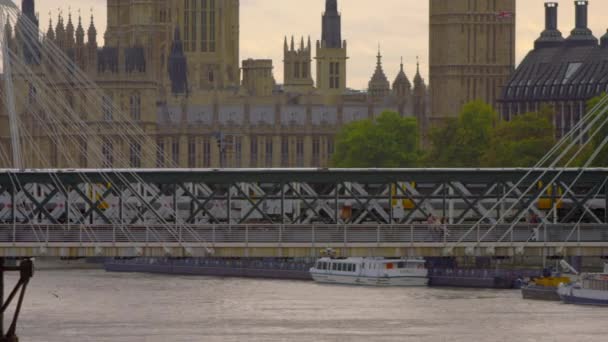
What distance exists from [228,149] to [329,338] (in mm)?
103408

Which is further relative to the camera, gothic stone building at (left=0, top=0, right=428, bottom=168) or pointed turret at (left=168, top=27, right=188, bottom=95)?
pointed turret at (left=168, top=27, right=188, bottom=95)

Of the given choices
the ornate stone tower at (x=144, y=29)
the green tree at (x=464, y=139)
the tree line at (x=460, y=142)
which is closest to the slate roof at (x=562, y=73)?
the tree line at (x=460, y=142)

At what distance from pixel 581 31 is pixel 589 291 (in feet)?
304

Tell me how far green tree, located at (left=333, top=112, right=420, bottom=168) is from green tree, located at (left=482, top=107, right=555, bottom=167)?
847 cm

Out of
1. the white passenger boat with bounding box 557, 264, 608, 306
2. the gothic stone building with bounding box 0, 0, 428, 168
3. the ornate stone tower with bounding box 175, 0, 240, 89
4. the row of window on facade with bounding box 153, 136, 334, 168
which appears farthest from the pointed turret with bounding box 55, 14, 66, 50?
the white passenger boat with bounding box 557, 264, 608, 306

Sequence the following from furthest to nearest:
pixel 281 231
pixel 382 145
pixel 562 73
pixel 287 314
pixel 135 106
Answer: pixel 135 106
pixel 562 73
pixel 382 145
pixel 287 314
pixel 281 231

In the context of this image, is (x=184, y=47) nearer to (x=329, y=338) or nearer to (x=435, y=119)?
(x=435, y=119)

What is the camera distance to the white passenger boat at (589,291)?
83.1 meters

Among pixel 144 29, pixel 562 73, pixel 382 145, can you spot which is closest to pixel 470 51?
pixel 562 73

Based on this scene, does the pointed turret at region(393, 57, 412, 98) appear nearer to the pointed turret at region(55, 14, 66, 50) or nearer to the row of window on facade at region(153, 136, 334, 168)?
the row of window on facade at region(153, 136, 334, 168)

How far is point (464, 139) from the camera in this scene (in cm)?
13775

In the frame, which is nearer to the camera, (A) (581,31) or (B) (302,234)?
(B) (302,234)

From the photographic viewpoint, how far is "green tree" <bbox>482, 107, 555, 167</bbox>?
124125 millimetres

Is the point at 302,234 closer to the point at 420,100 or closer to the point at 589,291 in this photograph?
the point at 589,291
